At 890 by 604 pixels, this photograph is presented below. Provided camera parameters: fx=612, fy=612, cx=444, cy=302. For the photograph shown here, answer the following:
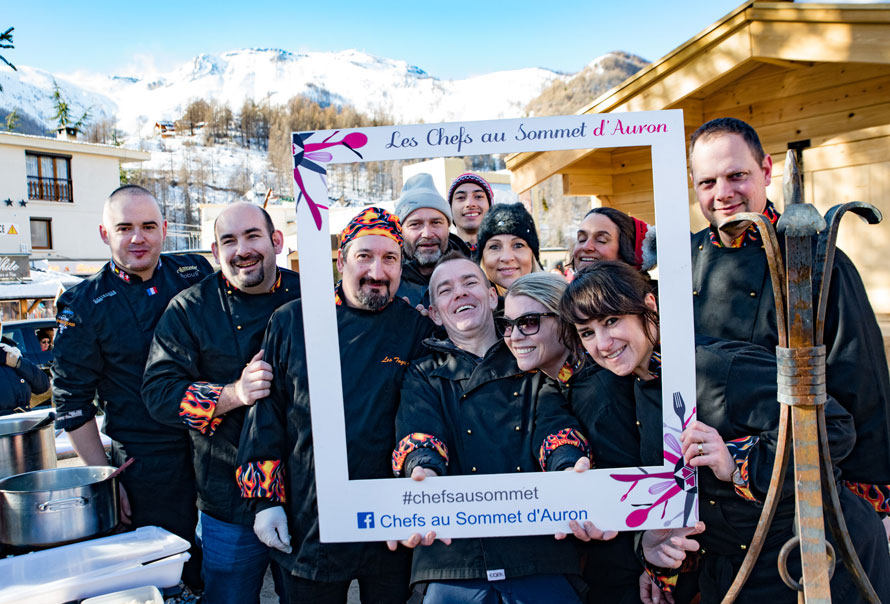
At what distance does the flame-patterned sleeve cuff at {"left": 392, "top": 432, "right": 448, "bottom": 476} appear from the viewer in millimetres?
2053

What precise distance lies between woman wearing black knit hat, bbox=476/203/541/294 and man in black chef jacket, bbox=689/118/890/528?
0.81 m

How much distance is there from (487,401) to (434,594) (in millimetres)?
656

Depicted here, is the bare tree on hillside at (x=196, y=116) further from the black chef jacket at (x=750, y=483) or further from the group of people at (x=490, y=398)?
the black chef jacket at (x=750, y=483)

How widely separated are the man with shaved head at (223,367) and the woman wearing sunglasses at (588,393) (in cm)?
116

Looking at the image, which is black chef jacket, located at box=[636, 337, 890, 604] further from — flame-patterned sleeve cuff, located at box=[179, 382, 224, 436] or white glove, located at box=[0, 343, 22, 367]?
white glove, located at box=[0, 343, 22, 367]

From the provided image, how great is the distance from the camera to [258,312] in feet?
9.02

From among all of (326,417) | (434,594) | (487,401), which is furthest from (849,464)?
(326,417)

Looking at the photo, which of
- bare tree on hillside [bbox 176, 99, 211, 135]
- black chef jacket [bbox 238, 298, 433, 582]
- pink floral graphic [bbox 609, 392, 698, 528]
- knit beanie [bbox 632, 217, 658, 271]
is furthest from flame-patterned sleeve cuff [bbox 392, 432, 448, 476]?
bare tree on hillside [bbox 176, 99, 211, 135]

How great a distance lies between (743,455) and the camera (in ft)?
5.95

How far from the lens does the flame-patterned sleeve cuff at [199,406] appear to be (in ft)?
8.29

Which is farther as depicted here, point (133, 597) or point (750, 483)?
point (133, 597)

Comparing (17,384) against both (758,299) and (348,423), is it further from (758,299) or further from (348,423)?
(758,299)

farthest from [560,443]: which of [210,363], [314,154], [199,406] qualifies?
[210,363]

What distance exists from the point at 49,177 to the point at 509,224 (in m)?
36.7
